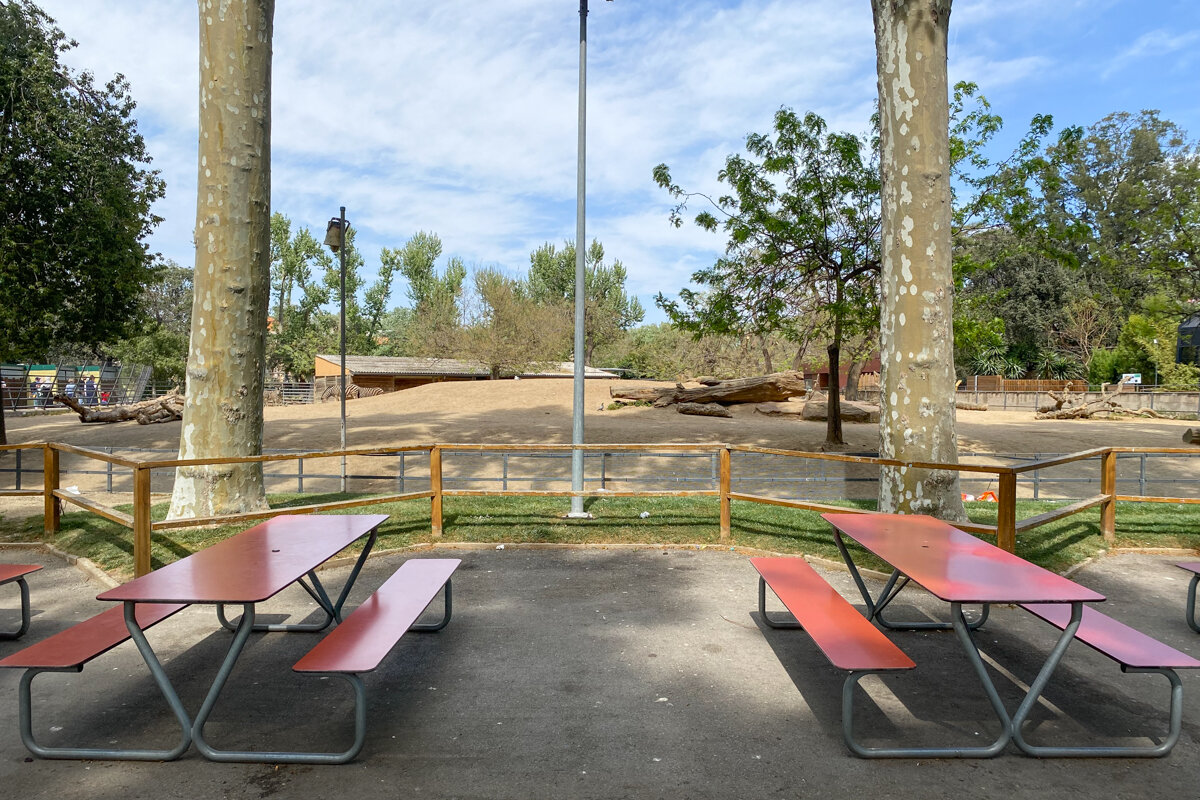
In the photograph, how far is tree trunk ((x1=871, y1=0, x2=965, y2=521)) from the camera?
693cm

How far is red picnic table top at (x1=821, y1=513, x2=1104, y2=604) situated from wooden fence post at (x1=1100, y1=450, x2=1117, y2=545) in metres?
3.47

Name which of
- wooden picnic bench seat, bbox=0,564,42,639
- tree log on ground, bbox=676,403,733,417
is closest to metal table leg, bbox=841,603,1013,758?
wooden picnic bench seat, bbox=0,564,42,639

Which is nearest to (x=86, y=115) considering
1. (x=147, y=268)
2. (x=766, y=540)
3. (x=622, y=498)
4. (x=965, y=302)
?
(x=147, y=268)

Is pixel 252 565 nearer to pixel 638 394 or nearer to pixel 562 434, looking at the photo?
pixel 562 434

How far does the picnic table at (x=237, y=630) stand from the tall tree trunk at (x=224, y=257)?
3.60 m

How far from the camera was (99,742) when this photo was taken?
3.39 meters

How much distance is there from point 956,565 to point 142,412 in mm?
26708

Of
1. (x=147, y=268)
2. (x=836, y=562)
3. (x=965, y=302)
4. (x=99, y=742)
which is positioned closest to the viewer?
(x=99, y=742)

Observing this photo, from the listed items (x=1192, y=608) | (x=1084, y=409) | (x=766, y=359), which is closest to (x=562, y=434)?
(x=1192, y=608)

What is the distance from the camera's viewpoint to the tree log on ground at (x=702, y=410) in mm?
25531

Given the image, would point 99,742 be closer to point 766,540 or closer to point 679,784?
point 679,784

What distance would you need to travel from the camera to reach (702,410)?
84.5 ft

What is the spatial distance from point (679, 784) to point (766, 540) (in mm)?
4466

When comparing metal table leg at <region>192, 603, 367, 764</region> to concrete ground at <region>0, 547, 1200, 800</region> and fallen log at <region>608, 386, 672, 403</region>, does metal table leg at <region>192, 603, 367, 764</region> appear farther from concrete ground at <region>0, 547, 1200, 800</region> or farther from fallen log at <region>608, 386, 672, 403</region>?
fallen log at <region>608, 386, 672, 403</region>
